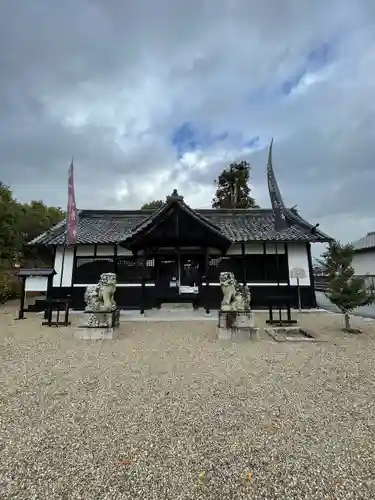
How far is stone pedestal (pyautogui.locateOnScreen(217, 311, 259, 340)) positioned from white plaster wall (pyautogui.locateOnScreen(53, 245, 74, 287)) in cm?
835

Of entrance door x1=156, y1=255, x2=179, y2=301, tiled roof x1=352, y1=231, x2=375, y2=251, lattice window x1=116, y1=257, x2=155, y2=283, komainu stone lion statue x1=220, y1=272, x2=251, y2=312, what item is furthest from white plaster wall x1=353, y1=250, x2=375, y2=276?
komainu stone lion statue x1=220, y1=272, x2=251, y2=312

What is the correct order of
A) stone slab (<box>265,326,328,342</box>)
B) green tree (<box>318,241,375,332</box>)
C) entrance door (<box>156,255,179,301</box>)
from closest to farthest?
stone slab (<box>265,326,328,342</box>), green tree (<box>318,241,375,332</box>), entrance door (<box>156,255,179,301</box>)

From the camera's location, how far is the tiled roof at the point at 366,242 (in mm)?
22922

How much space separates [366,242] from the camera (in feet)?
81.3

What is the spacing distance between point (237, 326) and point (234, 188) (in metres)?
21.8

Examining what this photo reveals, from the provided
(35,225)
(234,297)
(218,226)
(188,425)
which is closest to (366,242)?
(218,226)

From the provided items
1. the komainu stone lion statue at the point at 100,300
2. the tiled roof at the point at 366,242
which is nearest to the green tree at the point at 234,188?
the tiled roof at the point at 366,242

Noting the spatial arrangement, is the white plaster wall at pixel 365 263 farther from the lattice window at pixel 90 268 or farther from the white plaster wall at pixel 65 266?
the white plaster wall at pixel 65 266

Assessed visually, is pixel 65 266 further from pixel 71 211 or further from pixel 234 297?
pixel 234 297

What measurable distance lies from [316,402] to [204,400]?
4.62 ft

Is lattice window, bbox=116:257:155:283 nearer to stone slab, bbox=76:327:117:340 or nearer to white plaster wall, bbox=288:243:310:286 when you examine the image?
stone slab, bbox=76:327:117:340

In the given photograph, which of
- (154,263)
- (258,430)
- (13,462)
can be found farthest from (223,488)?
(154,263)

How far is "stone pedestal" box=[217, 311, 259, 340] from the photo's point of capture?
267 inches

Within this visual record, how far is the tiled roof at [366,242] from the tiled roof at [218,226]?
11968 mm
